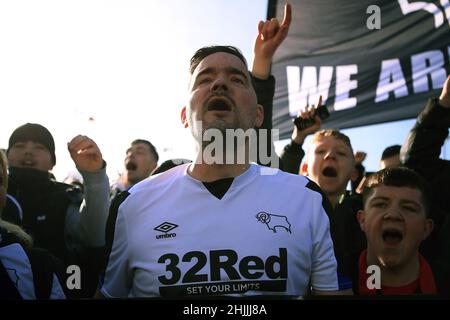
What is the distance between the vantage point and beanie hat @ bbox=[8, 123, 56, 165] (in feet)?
11.9

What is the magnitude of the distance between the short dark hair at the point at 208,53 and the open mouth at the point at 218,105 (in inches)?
11.7

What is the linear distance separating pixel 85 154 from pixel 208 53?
31.9 inches

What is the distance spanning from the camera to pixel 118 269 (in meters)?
1.99

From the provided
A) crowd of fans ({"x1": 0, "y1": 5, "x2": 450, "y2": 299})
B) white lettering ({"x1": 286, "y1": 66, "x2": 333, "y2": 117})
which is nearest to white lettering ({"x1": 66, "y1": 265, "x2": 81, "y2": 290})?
crowd of fans ({"x1": 0, "y1": 5, "x2": 450, "y2": 299})

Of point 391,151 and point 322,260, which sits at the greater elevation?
point 391,151

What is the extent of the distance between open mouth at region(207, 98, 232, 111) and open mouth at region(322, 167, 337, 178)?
5.12 ft

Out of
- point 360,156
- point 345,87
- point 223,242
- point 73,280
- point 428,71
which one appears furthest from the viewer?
point 360,156

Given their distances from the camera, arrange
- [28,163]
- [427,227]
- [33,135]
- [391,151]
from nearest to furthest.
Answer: [427,227]
[28,163]
[33,135]
[391,151]

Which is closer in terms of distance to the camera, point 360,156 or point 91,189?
point 91,189

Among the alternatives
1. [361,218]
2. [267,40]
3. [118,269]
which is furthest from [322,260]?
[267,40]

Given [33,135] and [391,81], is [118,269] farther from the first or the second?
[391,81]

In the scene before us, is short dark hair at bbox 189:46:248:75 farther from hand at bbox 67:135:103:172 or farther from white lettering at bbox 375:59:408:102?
white lettering at bbox 375:59:408:102

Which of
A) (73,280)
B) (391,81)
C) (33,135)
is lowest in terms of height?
(73,280)
